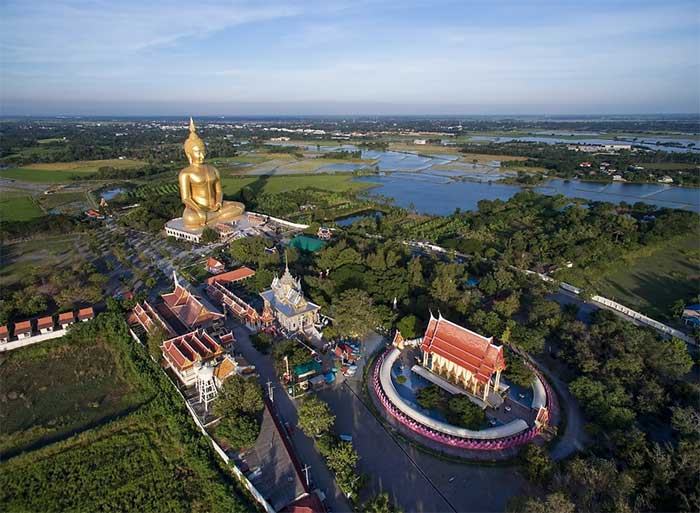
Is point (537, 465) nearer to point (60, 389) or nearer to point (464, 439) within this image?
point (464, 439)

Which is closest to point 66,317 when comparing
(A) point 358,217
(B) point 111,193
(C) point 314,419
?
(C) point 314,419

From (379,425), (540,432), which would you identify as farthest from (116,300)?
(540,432)

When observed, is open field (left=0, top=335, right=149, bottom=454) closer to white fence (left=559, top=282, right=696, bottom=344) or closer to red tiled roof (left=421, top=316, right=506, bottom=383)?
red tiled roof (left=421, top=316, right=506, bottom=383)

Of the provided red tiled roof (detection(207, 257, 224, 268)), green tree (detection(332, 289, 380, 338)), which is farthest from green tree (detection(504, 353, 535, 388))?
red tiled roof (detection(207, 257, 224, 268))

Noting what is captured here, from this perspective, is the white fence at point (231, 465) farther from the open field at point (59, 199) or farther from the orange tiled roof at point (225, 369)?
the open field at point (59, 199)

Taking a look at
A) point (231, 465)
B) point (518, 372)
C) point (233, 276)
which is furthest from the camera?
point (233, 276)

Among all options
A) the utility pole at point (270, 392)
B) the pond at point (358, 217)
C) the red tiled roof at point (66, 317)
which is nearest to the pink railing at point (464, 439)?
the utility pole at point (270, 392)

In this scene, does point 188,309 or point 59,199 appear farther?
point 59,199
